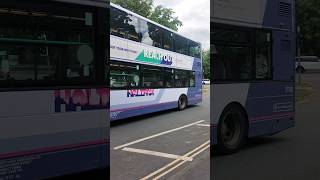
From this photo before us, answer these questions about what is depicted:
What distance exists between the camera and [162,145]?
3.45 m

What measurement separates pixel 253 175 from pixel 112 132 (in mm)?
3248

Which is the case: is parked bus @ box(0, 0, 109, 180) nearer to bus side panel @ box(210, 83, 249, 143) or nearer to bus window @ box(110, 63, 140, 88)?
bus window @ box(110, 63, 140, 88)

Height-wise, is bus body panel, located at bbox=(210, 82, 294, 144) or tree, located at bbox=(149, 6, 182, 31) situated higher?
tree, located at bbox=(149, 6, 182, 31)

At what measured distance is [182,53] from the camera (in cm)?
373

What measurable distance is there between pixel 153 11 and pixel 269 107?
4.86 metres

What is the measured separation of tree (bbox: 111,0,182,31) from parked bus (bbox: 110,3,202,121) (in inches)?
1.6

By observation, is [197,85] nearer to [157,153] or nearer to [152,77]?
[152,77]

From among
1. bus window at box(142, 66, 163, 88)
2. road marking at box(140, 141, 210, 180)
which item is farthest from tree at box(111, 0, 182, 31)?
road marking at box(140, 141, 210, 180)

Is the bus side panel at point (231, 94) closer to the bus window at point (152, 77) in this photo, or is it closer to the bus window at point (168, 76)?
the bus window at point (168, 76)

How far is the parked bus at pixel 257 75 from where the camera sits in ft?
20.0

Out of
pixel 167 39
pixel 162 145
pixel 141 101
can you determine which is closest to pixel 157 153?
pixel 162 145

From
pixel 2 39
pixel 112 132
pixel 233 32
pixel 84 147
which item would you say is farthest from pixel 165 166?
pixel 233 32

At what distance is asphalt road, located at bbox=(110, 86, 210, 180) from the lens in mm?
3385

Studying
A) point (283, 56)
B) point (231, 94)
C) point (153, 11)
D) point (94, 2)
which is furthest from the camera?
point (283, 56)
